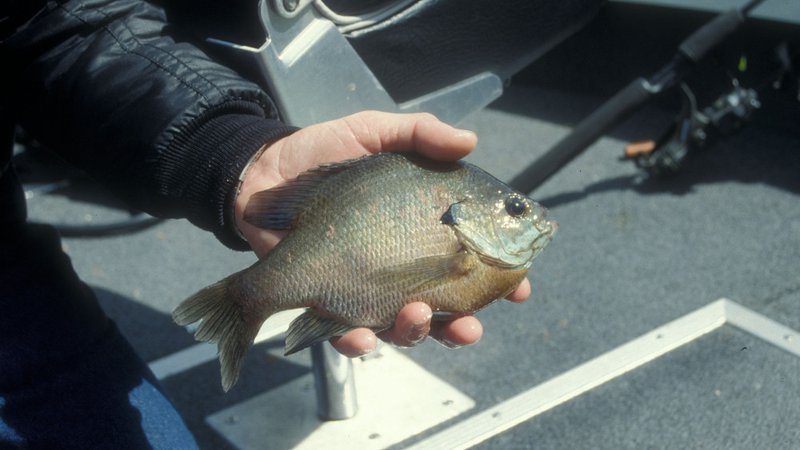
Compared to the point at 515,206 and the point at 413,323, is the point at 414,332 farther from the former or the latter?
the point at 515,206

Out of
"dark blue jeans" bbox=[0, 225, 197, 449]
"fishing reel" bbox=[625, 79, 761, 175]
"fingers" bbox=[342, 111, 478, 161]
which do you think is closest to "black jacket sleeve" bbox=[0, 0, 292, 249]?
"fingers" bbox=[342, 111, 478, 161]

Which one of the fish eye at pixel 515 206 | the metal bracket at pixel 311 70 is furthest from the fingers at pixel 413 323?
the metal bracket at pixel 311 70

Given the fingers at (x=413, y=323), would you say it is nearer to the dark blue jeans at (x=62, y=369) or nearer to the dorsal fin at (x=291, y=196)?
the dorsal fin at (x=291, y=196)

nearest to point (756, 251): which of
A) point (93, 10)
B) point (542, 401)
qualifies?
point (542, 401)

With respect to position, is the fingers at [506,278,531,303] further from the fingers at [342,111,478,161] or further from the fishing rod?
the fishing rod

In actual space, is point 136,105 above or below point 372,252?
above

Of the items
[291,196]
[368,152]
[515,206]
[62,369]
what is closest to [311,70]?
[368,152]
